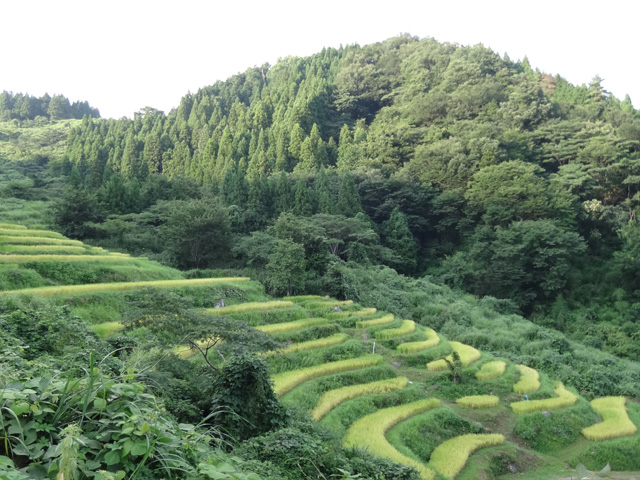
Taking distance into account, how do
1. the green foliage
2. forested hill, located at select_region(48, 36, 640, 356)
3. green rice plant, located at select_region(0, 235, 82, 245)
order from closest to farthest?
the green foliage
green rice plant, located at select_region(0, 235, 82, 245)
forested hill, located at select_region(48, 36, 640, 356)

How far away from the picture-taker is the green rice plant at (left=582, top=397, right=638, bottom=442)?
1294cm

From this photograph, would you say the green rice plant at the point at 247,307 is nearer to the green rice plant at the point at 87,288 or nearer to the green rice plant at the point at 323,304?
the green rice plant at the point at 323,304

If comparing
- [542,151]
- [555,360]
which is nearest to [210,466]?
[555,360]

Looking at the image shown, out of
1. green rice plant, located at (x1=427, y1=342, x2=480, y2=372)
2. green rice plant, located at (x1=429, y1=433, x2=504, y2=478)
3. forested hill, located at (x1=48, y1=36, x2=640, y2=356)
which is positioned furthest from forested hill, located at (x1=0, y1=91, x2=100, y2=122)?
green rice plant, located at (x1=429, y1=433, x2=504, y2=478)

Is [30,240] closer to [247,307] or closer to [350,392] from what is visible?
[247,307]

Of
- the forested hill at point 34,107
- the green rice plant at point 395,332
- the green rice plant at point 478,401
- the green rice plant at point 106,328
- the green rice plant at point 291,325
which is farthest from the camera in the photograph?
the forested hill at point 34,107

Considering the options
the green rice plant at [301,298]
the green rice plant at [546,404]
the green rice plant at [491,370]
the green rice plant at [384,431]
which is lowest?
the green rice plant at [546,404]

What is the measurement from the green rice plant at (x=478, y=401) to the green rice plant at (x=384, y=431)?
4.01ft

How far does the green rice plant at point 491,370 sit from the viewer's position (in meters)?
15.4

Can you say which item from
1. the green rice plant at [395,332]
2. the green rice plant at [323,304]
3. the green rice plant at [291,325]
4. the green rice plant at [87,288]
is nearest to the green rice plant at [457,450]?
the green rice plant at [395,332]

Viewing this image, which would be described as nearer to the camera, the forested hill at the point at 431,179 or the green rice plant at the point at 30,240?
the green rice plant at the point at 30,240

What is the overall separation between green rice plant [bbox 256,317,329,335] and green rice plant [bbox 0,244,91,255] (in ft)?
32.1

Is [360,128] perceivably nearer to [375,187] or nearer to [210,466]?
[375,187]

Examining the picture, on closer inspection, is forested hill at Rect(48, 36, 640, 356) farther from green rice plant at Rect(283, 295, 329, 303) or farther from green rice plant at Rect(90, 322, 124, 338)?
green rice plant at Rect(90, 322, 124, 338)
